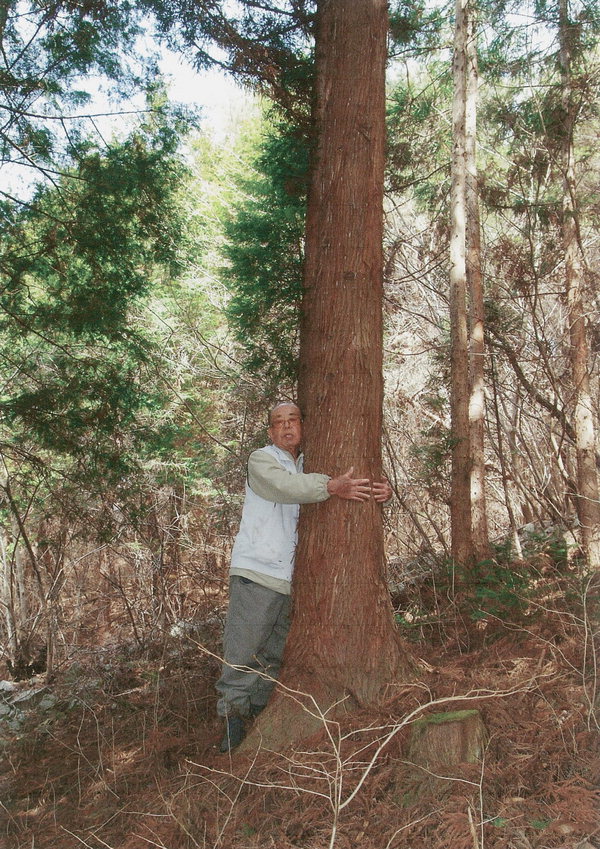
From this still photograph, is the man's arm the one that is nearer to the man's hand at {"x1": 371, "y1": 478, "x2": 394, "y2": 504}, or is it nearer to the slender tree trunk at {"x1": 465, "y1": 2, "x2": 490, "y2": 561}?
the man's hand at {"x1": 371, "y1": 478, "x2": 394, "y2": 504}

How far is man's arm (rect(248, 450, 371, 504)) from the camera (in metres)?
4.21

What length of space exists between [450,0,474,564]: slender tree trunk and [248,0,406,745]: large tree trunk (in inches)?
190

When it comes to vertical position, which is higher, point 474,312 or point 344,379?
point 474,312

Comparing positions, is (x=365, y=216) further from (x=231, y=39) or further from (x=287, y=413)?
(x=231, y=39)

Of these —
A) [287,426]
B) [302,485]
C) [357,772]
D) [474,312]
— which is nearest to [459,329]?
[474,312]

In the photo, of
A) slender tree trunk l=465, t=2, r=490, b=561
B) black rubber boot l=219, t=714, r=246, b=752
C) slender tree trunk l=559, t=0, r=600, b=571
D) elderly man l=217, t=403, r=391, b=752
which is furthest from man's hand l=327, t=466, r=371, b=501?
slender tree trunk l=559, t=0, r=600, b=571

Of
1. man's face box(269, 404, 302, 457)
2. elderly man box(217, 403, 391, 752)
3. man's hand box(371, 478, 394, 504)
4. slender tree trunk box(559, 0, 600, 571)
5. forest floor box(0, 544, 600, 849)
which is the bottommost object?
forest floor box(0, 544, 600, 849)

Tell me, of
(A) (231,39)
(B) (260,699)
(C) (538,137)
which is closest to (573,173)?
(C) (538,137)

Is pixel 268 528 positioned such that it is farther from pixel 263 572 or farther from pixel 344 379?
pixel 344 379

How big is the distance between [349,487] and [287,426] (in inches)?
29.1

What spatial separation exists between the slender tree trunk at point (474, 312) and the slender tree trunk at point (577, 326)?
3.92ft

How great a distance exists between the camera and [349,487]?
4.27m

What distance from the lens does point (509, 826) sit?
3092mm

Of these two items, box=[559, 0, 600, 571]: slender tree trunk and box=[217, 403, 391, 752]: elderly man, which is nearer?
box=[217, 403, 391, 752]: elderly man
